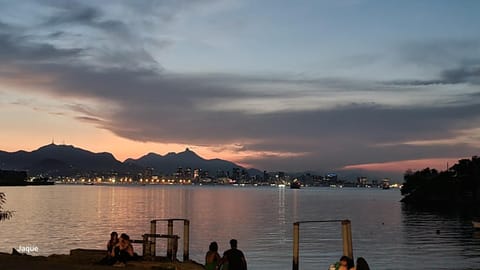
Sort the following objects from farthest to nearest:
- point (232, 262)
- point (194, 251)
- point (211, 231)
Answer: point (211, 231)
point (194, 251)
point (232, 262)

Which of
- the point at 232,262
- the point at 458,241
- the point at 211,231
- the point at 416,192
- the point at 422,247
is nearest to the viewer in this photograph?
the point at 232,262

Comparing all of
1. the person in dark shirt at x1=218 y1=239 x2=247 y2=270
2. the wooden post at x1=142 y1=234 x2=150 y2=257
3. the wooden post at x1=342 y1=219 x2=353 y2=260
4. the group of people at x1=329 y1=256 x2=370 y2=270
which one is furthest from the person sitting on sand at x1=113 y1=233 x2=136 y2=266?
the wooden post at x1=342 y1=219 x2=353 y2=260

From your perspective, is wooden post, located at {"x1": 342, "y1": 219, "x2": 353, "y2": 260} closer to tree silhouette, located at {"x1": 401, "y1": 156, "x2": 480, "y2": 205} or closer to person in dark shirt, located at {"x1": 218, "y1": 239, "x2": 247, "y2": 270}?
person in dark shirt, located at {"x1": 218, "y1": 239, "x2": 247, "y2": 270}

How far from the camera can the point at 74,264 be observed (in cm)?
2452

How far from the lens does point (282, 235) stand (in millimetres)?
69188

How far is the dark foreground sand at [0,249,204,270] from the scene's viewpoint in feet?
74.2

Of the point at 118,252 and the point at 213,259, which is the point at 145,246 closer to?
the point at 118,252

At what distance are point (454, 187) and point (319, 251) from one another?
120 m

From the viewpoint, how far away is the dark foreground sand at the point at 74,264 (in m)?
22.6

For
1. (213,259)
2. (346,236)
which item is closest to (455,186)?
(346,236)

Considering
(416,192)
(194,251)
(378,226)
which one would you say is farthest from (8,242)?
(416,192)

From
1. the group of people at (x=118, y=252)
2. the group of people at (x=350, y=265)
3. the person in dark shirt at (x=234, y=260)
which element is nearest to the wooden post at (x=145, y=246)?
the group of people at (x=118, y=252)

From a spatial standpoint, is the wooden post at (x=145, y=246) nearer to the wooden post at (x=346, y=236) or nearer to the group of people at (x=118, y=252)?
the group of people at (x=118, y=252)

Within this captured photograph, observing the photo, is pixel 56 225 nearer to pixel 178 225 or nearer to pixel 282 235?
pixel 178 225
